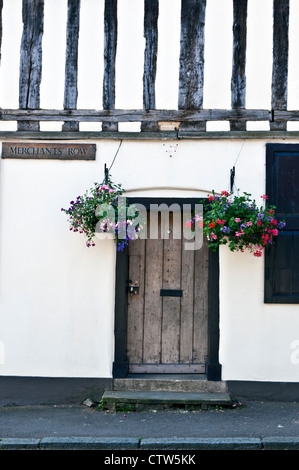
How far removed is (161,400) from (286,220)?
100 inches

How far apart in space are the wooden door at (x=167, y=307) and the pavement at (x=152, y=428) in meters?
0.72

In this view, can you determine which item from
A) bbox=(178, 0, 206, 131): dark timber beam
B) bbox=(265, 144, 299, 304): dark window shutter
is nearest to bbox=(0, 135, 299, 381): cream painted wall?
bbox=(265, 144, 299, 304): dark window shutter

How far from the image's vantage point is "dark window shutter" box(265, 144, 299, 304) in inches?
251

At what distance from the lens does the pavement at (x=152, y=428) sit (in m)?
5.06

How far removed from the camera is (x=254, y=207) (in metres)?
6.00

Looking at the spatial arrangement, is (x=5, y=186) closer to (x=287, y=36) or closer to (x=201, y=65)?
(x=201, y=65)

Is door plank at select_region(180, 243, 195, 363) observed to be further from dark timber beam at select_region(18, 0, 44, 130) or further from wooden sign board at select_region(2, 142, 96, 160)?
dark timber beam at select_region(18, 0, 44, 130)

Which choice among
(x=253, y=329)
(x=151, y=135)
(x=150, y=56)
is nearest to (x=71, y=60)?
(x=150, y=56)

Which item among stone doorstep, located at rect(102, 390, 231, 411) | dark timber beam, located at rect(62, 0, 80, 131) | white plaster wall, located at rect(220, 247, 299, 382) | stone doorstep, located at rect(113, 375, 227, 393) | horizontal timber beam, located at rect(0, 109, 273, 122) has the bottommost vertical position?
stone doorstep, located at rect(102, 390, 231, 411)

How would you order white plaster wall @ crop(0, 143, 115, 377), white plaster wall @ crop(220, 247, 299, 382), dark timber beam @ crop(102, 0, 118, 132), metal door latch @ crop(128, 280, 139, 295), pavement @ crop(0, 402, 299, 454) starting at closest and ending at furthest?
A: pavement @ crop(0, 402, 299, 454) < white plaster wall @ crop(220, 247, 299, 382) < white plaster wall @ crop(0, 143, 115, 377) < dark timber beam @ crop(102, 0, 118, 132) < metal door latch @ crop(128, 280, 139, 295)

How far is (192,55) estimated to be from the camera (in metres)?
6.56

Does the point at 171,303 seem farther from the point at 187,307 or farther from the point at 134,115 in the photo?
the point at 134,115

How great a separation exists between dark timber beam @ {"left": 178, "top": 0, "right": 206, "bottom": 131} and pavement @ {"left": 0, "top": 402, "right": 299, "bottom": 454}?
3.40m

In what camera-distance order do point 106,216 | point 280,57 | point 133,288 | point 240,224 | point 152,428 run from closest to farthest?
1. point 152,428
2. point 240,224
3. point 106,216
4. point 280,57
5. point 133,288
